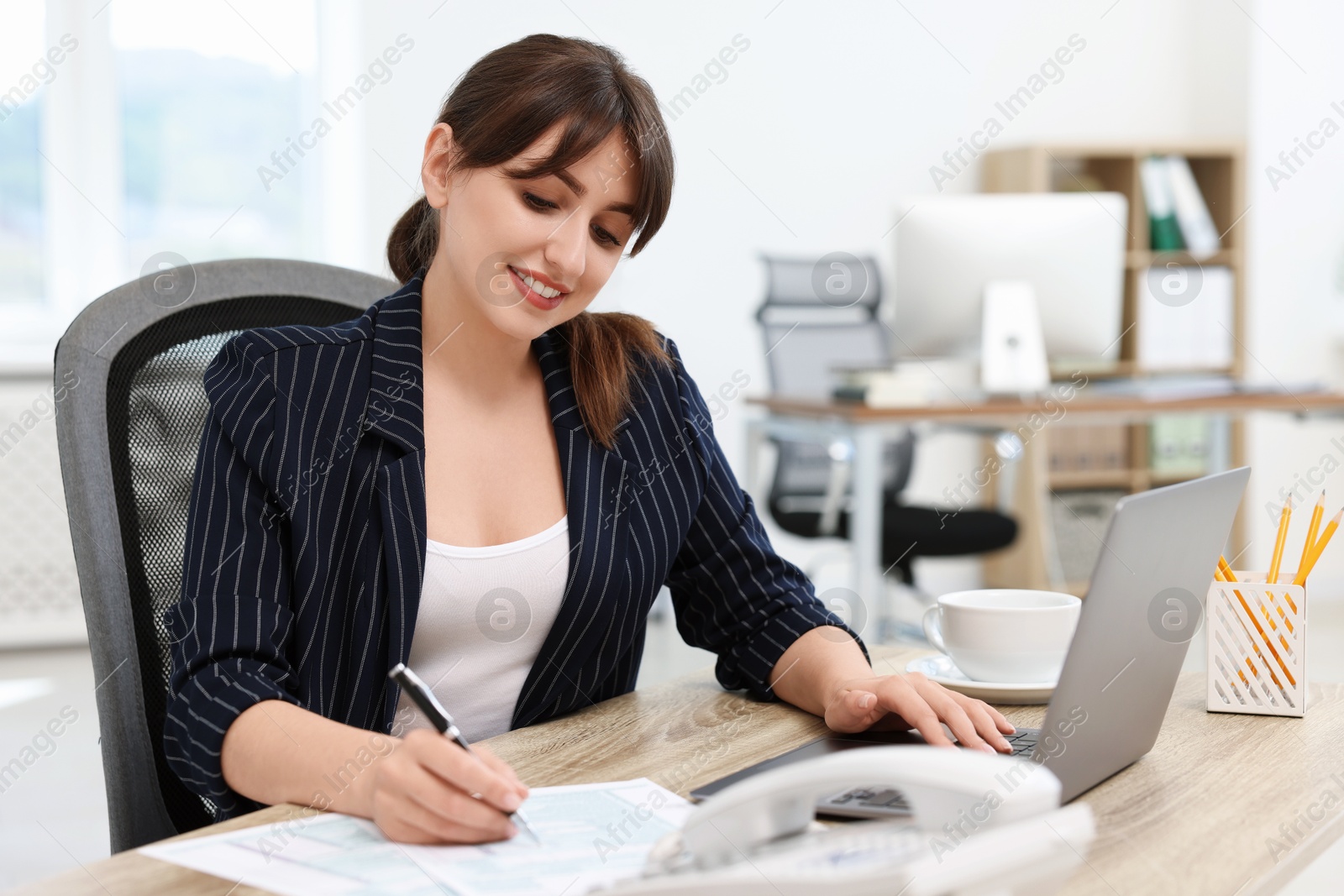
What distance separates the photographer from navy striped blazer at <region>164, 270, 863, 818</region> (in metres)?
0.94

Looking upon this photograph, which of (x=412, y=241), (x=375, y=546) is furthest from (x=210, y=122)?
(x=375, y=546)

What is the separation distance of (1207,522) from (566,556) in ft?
1.72

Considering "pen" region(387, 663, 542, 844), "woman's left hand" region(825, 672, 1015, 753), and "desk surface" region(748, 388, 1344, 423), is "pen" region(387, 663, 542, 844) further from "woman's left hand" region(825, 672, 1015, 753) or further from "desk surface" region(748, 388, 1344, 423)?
"desk surface" region(748, 388, 1344, 423)

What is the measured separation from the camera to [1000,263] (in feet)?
9.80

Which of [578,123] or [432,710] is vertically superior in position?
[578,123]

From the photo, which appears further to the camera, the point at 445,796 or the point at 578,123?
the point at 578,123

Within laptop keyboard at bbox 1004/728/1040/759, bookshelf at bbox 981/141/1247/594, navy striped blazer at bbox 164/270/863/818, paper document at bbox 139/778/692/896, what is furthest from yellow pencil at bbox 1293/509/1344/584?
bookshelf at bbox 981/141/1247/594

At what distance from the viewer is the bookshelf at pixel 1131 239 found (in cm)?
458

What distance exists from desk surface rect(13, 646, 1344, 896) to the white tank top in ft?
0.34

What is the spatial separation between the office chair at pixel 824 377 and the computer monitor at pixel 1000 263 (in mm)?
400

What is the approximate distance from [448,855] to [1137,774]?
0.45 meters

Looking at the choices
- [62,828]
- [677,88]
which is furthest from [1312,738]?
[677,88]

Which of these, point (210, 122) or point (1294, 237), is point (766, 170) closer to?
point (210, 122)

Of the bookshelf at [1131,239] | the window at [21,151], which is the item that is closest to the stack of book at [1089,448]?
the bookshelf at [1131,239]
